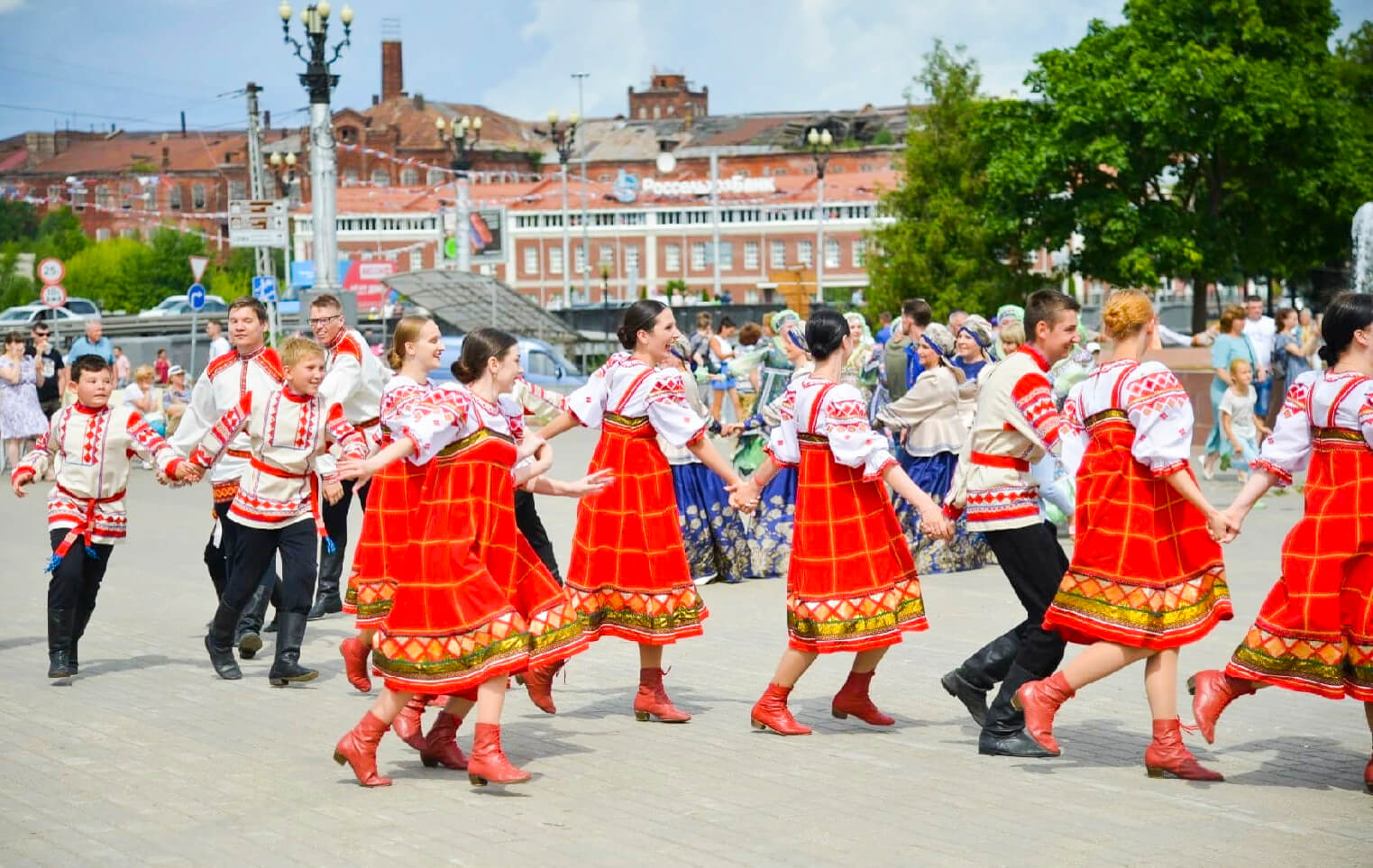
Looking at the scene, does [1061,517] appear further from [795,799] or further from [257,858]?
[257,858]

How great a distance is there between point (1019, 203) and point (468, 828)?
3903cm

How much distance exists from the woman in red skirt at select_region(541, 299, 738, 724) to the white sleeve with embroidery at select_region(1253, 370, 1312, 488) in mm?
2202

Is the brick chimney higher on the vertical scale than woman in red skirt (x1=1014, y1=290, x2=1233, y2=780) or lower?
higher

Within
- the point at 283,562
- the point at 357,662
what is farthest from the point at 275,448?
the point at 357,662

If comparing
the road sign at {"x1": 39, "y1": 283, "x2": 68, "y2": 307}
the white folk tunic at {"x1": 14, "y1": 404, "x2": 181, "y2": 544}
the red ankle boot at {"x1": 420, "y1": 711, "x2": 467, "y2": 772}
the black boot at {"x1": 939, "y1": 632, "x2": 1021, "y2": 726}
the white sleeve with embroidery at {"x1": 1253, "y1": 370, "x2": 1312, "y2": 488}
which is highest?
the road sign at {"x1": 39, "y1": 283, "x2": 68, "y2": 307}

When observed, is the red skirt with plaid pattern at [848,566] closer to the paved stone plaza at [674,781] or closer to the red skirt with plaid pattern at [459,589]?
the paved stone plaza at [674,781]

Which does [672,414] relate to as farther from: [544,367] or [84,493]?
[544,367]

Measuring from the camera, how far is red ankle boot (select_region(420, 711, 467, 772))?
676 cm

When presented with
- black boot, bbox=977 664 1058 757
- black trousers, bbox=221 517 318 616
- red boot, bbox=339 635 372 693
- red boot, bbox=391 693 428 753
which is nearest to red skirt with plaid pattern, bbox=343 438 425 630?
red boot, bbox=339 635 372 693

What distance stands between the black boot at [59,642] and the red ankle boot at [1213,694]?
5.35 meters

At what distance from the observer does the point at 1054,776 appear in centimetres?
656

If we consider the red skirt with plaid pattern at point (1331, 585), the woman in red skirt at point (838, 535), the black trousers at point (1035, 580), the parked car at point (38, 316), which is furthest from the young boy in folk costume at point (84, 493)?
the parked car at point (38, 316)

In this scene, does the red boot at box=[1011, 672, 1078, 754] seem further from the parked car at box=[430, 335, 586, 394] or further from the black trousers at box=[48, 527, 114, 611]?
the parked car at box=[430, 335, 586, 394]

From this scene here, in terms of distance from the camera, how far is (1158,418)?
20.5 feet
